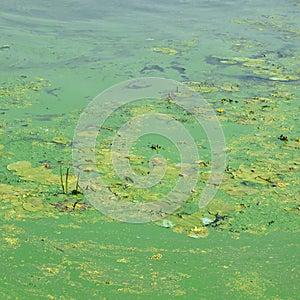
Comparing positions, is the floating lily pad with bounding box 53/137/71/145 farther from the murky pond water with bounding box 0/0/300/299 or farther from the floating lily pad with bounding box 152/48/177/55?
the floating lily pad with bounding box 152/48/177/55

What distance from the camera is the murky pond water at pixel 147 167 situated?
2.05 meters

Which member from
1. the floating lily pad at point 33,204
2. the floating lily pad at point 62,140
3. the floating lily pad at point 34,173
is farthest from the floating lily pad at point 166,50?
the floating lily pad at point 33,204

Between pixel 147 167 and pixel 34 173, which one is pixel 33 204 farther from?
pixel 147 167

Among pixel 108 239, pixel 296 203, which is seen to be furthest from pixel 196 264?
pixel 296 203

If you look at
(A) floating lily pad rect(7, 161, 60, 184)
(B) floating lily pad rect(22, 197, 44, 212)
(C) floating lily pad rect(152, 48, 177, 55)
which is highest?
(C) floating lily pad rect(152, 48, 177, 55)

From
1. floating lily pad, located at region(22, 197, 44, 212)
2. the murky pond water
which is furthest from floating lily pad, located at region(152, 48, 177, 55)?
floating lily pad, located at region(22, 197, 44, 212)

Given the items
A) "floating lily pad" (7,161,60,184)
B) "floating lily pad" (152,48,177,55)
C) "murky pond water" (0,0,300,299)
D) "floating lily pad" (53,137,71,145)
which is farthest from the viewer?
"floating lily pad" (152,48,177,55)

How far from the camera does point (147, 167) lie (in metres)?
2.82

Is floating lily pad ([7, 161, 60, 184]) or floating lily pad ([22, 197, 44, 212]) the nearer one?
floating lily pad ([22, 197, 44, 212])

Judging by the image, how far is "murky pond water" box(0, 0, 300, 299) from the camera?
80.7 inches

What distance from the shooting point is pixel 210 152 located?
3023 mm

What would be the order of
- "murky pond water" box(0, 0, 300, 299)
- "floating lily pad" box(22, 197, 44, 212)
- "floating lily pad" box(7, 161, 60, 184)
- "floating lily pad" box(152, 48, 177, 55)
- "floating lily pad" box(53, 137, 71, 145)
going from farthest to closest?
1. "floating lily pad" box(152, 48, 177, 55)
2. "floating lily pad" box(53, 137, 71, 145)
3. "floating lily pad" box(7, 161, 60, 184)
4. "floating lily pad" box(22, 197, 44, 212)
5. "murky pond water" box(0, 0, 300, 299)

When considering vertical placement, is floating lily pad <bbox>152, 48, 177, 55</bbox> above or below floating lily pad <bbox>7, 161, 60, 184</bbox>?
above

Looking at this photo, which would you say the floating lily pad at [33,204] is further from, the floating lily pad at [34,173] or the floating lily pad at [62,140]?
the floating lily pad at [62,140]
